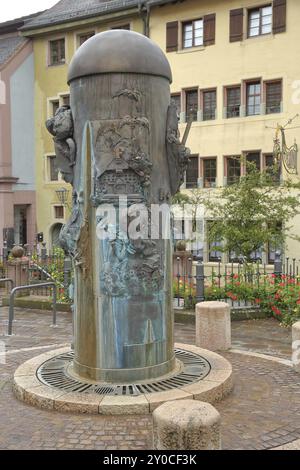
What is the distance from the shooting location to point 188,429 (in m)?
4.40

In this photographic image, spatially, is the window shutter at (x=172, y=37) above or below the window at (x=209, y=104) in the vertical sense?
above

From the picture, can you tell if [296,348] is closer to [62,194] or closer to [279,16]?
[62,194]

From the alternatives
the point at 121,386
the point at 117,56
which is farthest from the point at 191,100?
the point at 121,386

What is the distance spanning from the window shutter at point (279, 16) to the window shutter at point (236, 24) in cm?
165

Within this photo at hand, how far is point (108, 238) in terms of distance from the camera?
262 inches

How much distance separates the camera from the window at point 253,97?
2561cm

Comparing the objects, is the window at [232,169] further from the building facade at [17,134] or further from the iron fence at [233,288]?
the iron fence at [233,288]

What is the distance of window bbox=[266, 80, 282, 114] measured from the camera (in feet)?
81.7

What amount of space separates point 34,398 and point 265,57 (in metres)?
21.9

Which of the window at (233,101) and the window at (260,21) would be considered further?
the window at (233,101)

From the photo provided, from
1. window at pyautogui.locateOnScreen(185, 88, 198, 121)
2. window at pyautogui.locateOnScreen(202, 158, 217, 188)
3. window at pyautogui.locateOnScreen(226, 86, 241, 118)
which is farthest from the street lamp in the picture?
window at pyautogui.locateOnScreen(226, 86, 241, 118)

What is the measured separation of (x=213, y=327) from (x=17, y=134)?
83.0 feet

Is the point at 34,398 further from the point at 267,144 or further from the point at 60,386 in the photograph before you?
the point at 267,144

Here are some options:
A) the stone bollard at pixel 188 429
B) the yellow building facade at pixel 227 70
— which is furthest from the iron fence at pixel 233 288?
the yellow building facade at pixel 227 70
